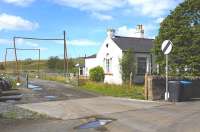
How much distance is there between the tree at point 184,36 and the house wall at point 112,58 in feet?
30.1

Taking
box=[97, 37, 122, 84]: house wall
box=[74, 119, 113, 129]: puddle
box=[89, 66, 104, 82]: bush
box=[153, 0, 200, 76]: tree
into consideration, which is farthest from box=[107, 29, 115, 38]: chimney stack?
box=[74, 119, 113, 129]: puddle

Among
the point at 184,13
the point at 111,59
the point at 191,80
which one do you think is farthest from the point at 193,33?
the point at 111,59

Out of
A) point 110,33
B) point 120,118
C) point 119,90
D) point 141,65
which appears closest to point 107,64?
point 110,33

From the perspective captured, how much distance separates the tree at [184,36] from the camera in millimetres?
30553

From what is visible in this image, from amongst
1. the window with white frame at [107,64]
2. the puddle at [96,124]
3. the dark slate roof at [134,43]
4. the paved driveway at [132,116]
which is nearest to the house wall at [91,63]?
the window with white frame at [107,64]

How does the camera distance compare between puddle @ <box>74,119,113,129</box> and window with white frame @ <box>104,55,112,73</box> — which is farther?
window with white frame @ <box>104,55,112,73</box>

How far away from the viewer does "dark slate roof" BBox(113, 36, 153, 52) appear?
4209 centimetres

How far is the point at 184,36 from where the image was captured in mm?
30984

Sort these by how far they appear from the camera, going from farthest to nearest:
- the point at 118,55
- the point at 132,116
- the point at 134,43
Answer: the point at 134,43, the point at 118,55, the point at 132,116

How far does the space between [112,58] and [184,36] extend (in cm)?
1281

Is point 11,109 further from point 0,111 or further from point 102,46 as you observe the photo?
point 102,46

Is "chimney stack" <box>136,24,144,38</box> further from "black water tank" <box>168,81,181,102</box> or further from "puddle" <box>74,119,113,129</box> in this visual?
"puddle" <box>74,119,113,129</box>

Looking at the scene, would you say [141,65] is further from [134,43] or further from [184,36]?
[184,36]

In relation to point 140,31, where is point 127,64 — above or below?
below
